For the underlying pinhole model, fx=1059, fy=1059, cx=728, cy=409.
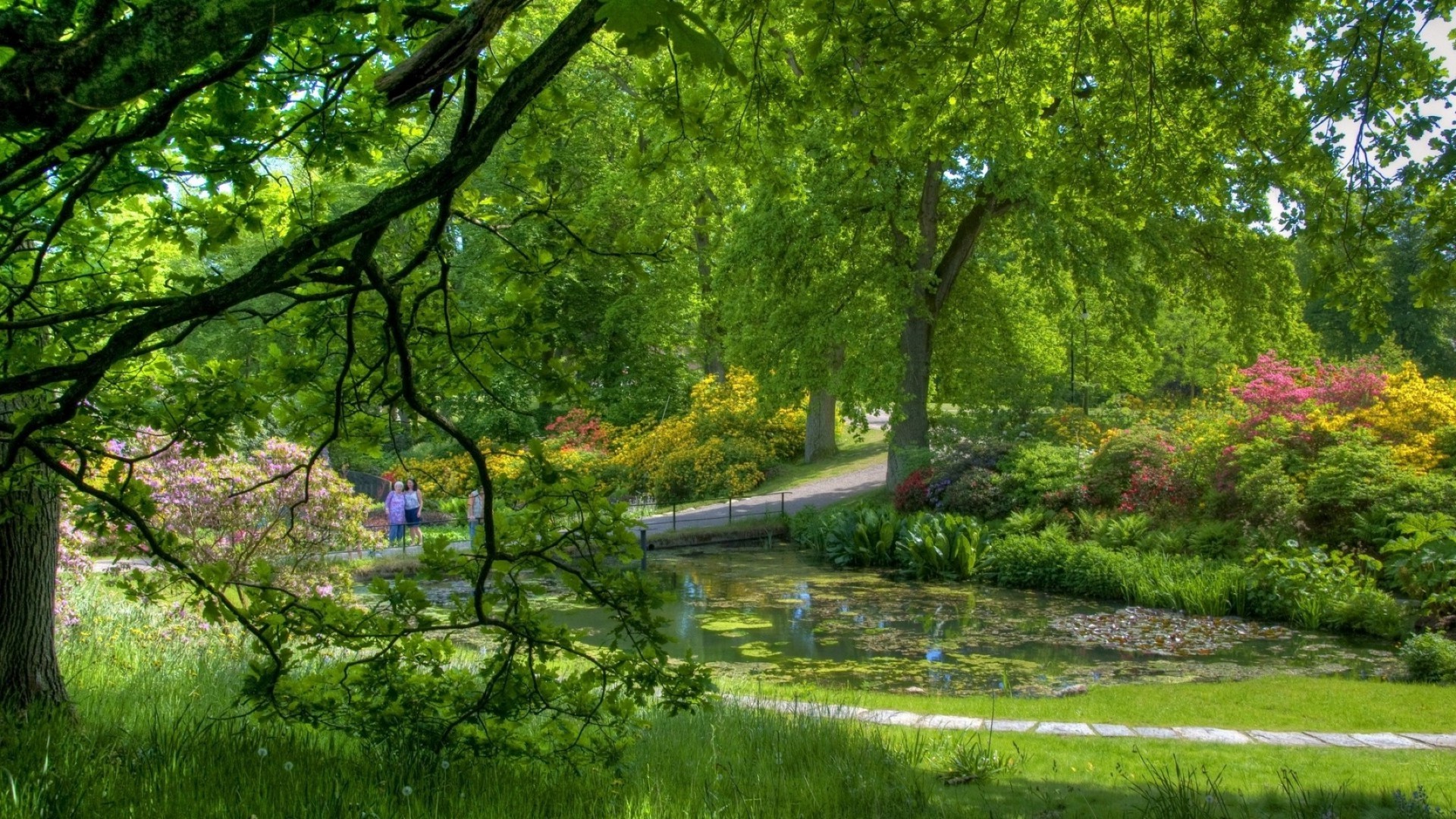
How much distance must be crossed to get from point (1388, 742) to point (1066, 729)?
83.8 inches

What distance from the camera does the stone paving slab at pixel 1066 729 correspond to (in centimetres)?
750

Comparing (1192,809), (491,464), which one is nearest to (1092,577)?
(1192,809)

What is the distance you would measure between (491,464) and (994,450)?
1277 cm

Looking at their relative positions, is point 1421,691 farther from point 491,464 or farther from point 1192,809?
point 491,464

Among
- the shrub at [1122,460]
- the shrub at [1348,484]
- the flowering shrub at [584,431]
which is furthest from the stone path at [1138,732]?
the flowering shrub at [584,431]

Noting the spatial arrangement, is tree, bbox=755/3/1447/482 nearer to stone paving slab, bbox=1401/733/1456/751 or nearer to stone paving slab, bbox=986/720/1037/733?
stone paving slab, bbox=1401/733/1456/751

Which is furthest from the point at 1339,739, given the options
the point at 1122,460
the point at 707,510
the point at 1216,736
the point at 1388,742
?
the point at 707,510

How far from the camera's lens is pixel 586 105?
457 cm

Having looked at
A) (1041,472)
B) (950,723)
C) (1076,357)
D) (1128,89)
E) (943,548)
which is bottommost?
(950,723)

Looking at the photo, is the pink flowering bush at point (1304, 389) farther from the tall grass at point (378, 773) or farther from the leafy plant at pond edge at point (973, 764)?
the tall grass at point (378, 773)

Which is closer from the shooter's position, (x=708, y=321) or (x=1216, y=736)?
(x=1216, y=736)

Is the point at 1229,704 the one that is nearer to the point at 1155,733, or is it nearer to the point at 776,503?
the point at 1155,733

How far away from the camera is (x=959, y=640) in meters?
13.3

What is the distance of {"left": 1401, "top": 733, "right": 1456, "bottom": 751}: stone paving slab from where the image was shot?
23.6ft
